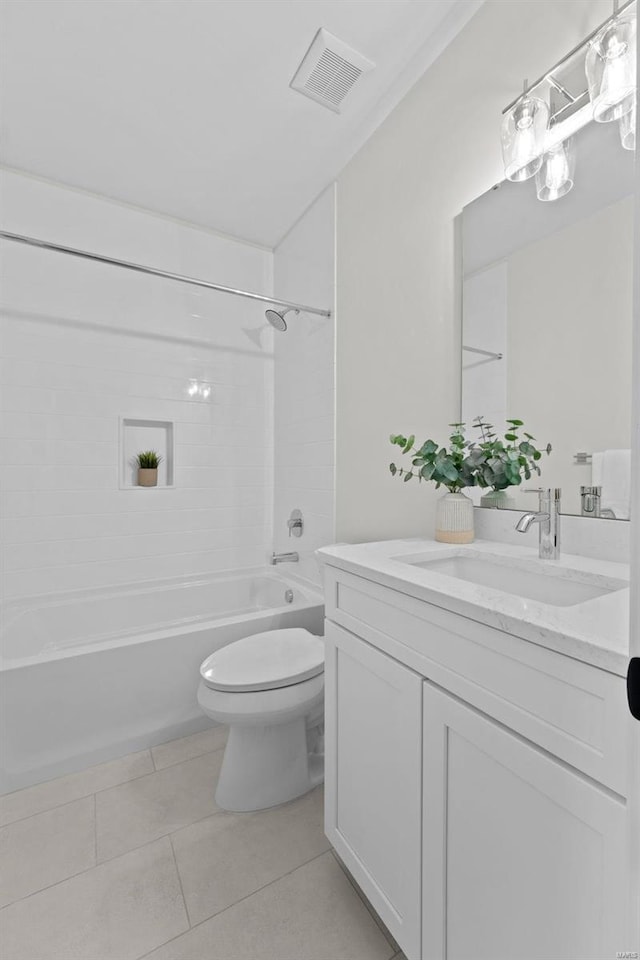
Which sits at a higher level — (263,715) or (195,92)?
(195,92)

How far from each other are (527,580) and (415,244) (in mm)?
1246

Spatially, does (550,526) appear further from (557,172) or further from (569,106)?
(569,106)

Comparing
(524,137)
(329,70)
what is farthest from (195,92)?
(524,137)

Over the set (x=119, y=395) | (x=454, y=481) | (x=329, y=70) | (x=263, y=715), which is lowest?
(x=263, y=715)

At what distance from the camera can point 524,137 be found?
1211mm

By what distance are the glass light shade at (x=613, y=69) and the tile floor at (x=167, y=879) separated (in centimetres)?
200

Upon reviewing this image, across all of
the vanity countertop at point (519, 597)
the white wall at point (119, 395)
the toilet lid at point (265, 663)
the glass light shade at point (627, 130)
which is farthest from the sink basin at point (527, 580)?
the white wall at point (119, 395)

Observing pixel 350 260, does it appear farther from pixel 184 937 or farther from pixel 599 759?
pixel 184 937

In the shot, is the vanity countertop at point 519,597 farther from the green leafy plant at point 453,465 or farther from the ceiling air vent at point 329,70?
the ceiling air vent at point 329,70

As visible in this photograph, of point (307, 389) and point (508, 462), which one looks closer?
point (508, 462)

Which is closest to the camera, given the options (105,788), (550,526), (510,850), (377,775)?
(510,850)

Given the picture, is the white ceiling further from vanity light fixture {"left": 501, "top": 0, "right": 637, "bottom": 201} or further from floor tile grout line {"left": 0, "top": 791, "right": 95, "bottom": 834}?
floor tile grout line {"left": 0, "top": 791, "right": 95, "bottom": 834}

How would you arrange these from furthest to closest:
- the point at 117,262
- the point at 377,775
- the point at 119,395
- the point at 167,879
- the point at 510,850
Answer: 1. the point at 119,395
2. the point at 117,262
3. the point at 167,879
4. the point at 377,775
5. the point at 510,850

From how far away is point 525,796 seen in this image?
2.13 feet
